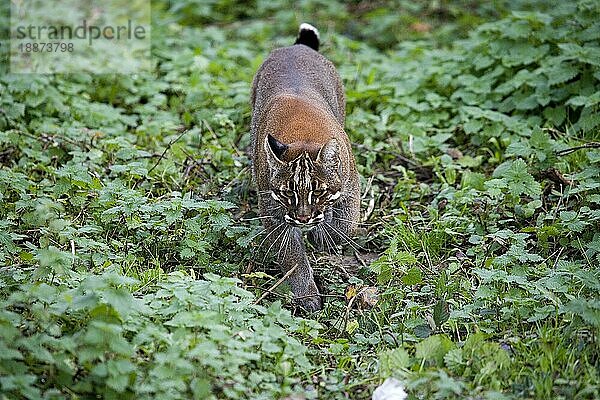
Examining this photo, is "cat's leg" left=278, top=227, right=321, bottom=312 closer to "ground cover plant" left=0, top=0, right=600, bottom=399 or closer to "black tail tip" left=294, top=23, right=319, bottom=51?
"ground cover plant" left=0, top=0, right=600, bottom=399

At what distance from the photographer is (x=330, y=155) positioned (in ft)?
20.6

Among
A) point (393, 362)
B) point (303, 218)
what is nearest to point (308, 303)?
point (303, 218)

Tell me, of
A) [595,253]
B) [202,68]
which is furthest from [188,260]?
[202,68]

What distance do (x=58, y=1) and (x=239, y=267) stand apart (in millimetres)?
7380

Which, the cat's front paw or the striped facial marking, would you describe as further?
the cat's front paw

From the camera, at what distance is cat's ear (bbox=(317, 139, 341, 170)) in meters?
6.20

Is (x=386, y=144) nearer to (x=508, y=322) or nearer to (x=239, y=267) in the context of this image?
(x=239, y=267)

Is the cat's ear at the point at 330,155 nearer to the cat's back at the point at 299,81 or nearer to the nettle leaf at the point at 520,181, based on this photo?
the cat's back at the point at 299,81

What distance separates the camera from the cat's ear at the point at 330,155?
6.20m

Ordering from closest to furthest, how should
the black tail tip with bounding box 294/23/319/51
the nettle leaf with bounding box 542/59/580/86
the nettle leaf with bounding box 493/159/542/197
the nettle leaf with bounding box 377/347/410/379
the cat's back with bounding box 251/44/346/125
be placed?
1. the nettle leaf with bounding box 377/347/410/379
2. the nettle leaf with bounding box 493/159/542/197
3. the cat's back with bounding box 251/44/346/125
4. the nettle leaf with bounding box 542/59/580/86
5. the black tail tip with bounding box 294/23/319/51

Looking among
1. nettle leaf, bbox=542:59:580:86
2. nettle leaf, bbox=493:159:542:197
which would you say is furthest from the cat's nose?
nettle leaf, bbox=542:59:580:86

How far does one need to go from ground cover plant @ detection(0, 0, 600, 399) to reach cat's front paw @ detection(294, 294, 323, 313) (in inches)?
3.6

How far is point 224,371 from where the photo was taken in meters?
4.85

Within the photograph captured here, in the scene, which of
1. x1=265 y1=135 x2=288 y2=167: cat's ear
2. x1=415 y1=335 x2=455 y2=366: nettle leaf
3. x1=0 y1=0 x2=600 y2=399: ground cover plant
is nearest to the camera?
x1=0 y1=0 x2=600 y2=399: ground cover plant
